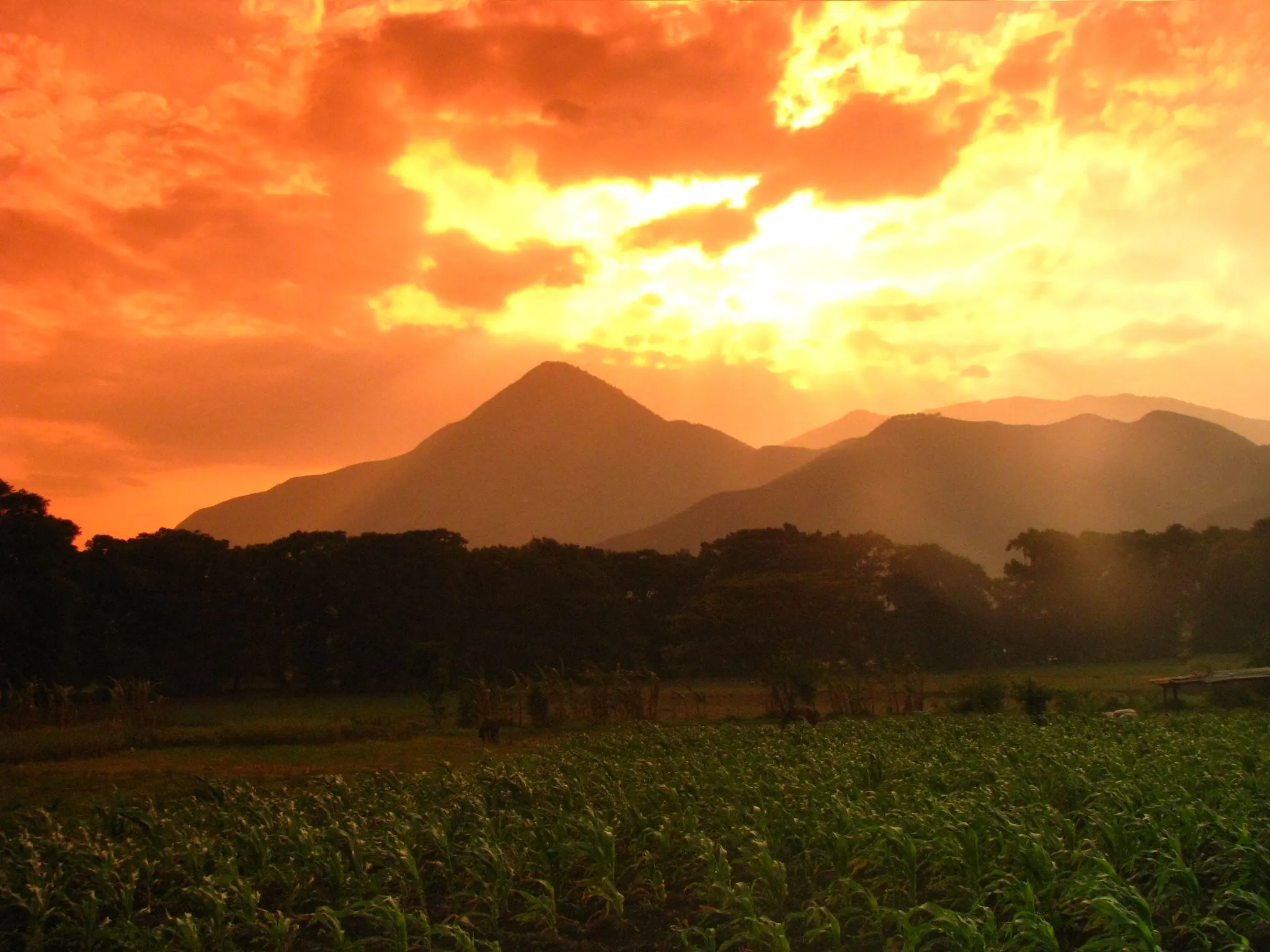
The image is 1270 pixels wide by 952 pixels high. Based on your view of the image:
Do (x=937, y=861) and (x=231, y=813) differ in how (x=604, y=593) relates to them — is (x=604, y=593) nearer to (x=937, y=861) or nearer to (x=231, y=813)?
(x=231, y=813)

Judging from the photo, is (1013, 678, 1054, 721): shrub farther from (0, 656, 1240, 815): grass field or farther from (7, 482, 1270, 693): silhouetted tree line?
(7, 482, 1270, 693): silhouetted tree line

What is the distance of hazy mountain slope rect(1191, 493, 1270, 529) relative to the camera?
13025 centimetres

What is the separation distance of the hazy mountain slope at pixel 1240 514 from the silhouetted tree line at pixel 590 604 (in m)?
73.2

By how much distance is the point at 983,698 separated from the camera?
35.6 m

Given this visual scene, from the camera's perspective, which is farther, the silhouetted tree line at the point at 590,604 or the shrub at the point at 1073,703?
the silhouetted tree line at the point at 590,604

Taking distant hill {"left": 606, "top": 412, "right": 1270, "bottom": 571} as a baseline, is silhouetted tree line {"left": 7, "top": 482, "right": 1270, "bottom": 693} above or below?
below

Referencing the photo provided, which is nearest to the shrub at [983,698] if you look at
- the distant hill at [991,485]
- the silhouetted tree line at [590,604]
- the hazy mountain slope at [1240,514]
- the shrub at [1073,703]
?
the shrub at [1073,703]

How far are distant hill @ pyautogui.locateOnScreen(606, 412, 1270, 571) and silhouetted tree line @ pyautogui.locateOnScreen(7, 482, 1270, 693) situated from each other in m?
88.8

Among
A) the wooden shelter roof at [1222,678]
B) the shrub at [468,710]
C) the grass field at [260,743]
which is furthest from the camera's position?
the shrub at [468,710]

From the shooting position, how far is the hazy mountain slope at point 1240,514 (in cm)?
13025

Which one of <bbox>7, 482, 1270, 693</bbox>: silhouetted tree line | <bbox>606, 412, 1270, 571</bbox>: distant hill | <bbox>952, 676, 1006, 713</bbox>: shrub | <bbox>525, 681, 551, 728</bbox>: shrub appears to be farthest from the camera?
<bbox>606, 412, 1270, 571</bbox>: distant hill

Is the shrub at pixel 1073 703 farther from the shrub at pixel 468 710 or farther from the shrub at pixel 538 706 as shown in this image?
the shrub at pixel 468 710

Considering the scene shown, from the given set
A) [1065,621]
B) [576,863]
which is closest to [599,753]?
[576,863]

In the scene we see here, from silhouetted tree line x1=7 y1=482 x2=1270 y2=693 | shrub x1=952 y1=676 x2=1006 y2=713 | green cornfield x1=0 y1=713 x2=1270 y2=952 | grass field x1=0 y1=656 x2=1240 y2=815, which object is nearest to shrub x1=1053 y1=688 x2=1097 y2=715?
grass field x1=0 y1=656 x2=1240 y2=815
